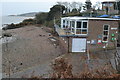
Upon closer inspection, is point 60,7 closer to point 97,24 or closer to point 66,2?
point 66,2

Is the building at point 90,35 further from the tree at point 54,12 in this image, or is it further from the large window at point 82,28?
the tree at point 54,12

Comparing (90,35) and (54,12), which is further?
(54,12)

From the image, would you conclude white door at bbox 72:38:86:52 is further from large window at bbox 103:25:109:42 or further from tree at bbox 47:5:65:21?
tree at bbox 47:5:65:21

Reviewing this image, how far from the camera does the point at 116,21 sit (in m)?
15.5

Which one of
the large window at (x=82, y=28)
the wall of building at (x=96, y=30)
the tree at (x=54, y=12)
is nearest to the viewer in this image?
the wall of building at (x=96, y=30)

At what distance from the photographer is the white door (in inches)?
605

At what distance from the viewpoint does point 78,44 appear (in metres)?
15.4

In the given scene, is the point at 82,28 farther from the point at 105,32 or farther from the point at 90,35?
the point at 105,32

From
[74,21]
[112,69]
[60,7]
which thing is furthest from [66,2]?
[112,69]

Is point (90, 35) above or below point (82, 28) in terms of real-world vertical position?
below

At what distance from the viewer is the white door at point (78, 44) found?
15.4m

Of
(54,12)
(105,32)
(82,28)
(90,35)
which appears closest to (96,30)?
(90,35)

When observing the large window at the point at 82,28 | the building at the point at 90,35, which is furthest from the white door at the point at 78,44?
the large window at the point at 82,28

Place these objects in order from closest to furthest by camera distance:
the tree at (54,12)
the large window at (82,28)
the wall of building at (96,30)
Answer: the wall of building at (96,30) → the large window at (82,28) → the tree at (54,12)
